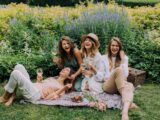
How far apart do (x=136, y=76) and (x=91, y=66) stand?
0.92 metres

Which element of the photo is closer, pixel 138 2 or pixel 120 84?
pixel 120 84

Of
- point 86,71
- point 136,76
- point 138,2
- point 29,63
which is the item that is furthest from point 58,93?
point 138,2

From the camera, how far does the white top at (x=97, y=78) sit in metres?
7.02

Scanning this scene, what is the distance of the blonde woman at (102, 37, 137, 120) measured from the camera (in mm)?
6425

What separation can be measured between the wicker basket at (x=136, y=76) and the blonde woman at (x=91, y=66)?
2.49ft

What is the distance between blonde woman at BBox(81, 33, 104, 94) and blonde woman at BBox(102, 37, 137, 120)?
10 centimetres

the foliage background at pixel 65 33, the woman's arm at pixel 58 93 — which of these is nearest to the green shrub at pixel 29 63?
the foliage background at pixel 65 33

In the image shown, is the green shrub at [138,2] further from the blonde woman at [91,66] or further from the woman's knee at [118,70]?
the woman's knee at [118,70]

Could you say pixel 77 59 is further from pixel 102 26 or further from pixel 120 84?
pixel 102 26

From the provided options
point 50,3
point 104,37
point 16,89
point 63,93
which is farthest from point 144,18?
point 50,3

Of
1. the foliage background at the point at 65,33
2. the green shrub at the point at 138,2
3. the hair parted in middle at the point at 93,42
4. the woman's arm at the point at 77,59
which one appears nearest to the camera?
the hair parted in middle at the point at 93,42

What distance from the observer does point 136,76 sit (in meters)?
7.57

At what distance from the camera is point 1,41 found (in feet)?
28.8

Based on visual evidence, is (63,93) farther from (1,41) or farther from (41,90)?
(1,41)
